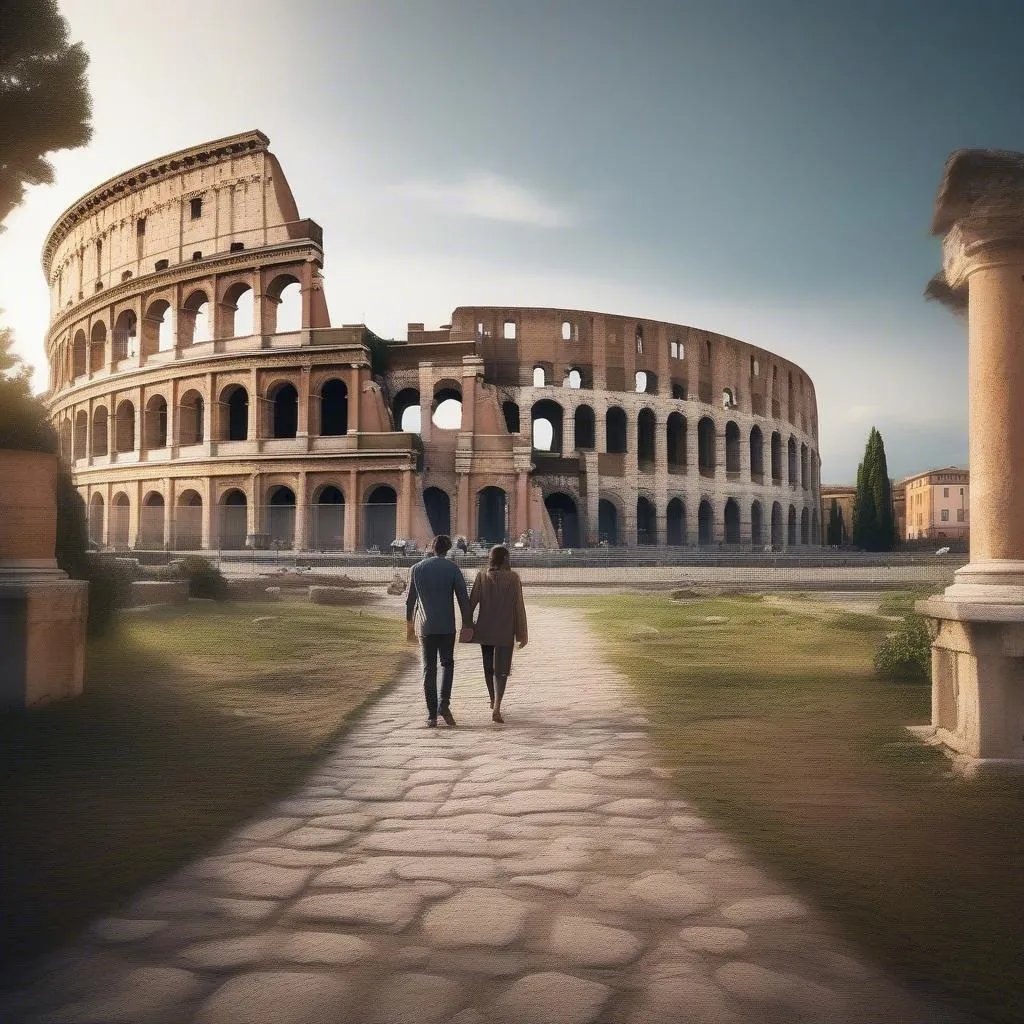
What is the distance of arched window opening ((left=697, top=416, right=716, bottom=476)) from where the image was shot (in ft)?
142

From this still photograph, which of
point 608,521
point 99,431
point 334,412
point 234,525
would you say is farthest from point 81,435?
point 608,521

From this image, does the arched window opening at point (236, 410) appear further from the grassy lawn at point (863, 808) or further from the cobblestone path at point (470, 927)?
the cobblestone path at point (470, 927)

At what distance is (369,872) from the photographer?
11.2 ft

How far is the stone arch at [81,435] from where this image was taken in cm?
4013

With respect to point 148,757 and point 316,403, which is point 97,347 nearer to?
point 316,403

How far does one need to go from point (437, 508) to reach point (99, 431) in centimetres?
1595

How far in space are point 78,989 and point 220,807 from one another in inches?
73.6

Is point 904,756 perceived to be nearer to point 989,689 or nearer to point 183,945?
point 989,689

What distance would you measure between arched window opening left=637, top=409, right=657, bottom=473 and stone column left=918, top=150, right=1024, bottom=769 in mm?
35433

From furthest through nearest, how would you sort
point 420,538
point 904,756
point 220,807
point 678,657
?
point 420,538 → point 678,657 → point 904,756 → point 220,807

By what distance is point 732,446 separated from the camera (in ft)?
148

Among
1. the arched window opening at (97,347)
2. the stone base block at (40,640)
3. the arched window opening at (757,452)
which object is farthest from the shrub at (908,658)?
the arched window opening at (757,452)

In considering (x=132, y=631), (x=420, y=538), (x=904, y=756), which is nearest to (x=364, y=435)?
(x=420, y=538)

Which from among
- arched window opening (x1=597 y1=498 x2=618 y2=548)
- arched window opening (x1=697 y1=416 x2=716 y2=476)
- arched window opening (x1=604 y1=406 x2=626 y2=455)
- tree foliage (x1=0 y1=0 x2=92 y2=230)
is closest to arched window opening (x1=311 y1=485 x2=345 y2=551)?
arched window opening (x1=597 y1=498 x2=618 y2=548)
